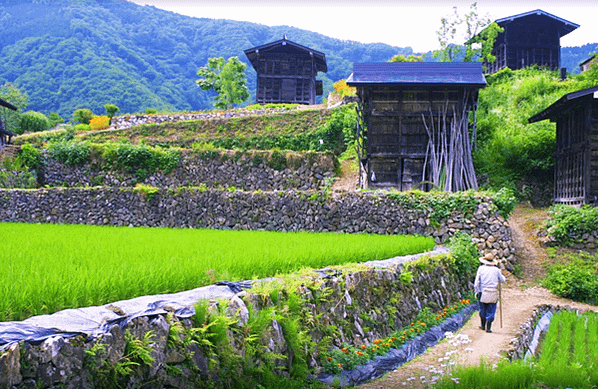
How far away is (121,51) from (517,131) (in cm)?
7503

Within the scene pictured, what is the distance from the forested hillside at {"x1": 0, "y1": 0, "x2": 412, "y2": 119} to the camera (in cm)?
6650

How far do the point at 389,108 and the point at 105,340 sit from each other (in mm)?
19799

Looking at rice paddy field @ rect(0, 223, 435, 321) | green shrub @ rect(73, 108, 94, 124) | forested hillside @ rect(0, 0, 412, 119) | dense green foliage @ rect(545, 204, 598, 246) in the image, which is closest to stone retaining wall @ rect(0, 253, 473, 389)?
rice paddy field @ rect(0, 223, 435, 321)

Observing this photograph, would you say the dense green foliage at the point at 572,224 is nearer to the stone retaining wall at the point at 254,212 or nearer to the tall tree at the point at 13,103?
the stone retaining wall at the point at 254,212

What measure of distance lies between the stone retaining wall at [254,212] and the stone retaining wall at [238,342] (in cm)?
800

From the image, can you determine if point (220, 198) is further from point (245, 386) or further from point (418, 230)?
point (245, 386)

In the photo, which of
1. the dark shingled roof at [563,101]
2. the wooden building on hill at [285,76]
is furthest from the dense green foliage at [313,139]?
the wooden building on hill at [285,76]

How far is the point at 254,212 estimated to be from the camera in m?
19.0

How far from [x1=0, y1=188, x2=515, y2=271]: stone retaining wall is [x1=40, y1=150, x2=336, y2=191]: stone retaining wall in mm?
5145

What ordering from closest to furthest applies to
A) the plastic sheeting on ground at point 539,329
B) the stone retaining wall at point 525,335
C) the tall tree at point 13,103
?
1. the stone retaining wall at point 525,335
2. the plastic sheeting on ground at point 539,329
3. the tall tree at point 13,103

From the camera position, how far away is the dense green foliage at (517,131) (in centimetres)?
2320

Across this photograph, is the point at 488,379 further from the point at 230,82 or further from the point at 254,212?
the point at 230,82

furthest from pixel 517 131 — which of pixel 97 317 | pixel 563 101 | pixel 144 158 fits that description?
pixel 97 317

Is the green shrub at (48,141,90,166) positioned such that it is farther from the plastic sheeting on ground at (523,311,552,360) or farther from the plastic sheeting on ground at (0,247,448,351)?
the plastic sheeting on ground at (0,247,448,351)
